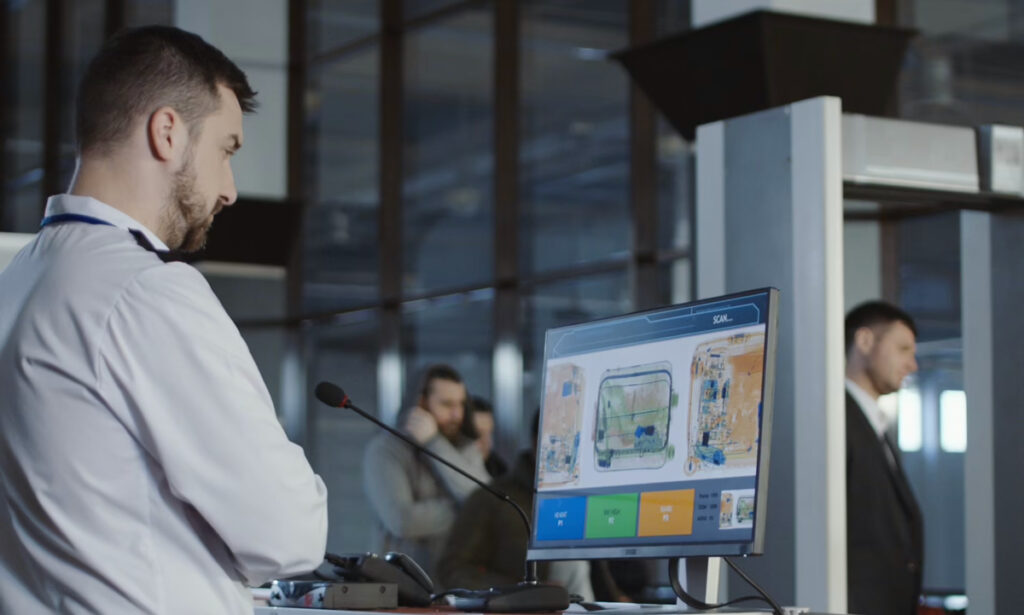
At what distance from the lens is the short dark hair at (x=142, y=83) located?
1741 millimetres

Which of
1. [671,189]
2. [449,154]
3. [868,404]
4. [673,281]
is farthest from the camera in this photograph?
[449,154]

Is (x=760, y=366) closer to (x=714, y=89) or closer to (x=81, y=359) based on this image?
(x=81, y=359)

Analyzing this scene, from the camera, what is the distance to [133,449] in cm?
163

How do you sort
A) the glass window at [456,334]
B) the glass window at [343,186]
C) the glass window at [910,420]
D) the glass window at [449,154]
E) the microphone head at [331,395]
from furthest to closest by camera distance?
the glass window at [343,186]
the glass window at [449,154]
the glass window at [456,334]
the glass window at [910,420]
the microphone head at [331,395]

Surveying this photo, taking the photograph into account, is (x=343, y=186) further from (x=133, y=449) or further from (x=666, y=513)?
(x=133, y=449)

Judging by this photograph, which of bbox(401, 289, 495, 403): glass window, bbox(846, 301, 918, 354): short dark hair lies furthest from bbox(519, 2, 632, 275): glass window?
bbox(846, 301, 918, 354): short dark hair

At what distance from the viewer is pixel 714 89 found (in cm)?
374

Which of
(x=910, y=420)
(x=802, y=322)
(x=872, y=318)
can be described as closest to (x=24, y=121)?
(x=910, y=420)

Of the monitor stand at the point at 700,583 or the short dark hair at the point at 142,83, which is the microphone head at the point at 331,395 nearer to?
the monitor stand at the point at 700,583

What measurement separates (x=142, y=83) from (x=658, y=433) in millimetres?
898

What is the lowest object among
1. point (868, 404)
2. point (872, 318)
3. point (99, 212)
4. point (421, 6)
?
point (868, 404)

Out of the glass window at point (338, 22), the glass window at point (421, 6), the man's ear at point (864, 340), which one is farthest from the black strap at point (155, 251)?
the glass window at point (338, 22)

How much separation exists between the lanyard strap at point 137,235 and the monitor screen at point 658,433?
2.57 ft

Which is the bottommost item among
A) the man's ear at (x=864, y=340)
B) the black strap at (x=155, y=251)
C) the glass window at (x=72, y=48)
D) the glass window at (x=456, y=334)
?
the black strap at (x=155, y=251)
